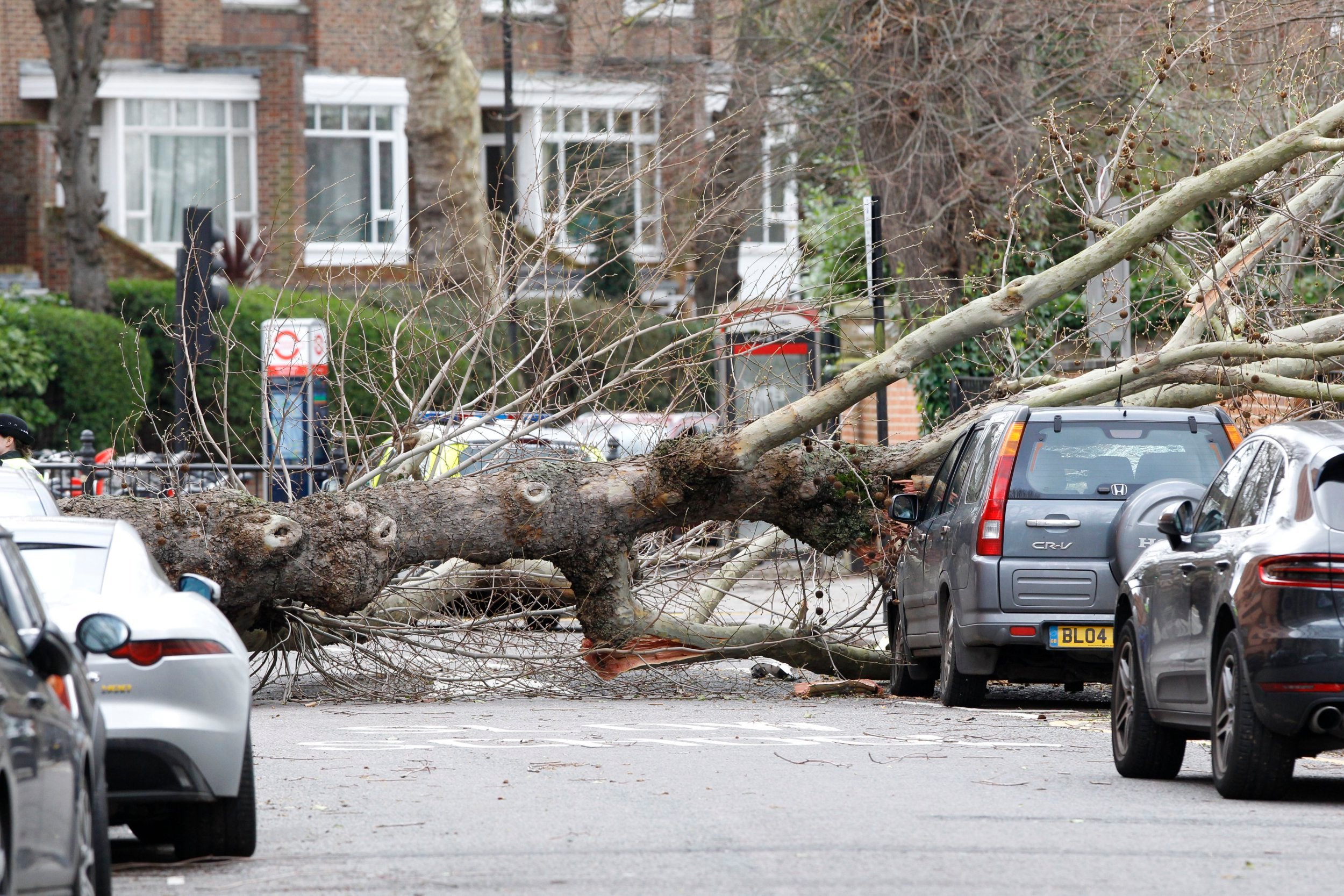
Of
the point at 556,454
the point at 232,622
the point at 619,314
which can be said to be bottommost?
the point at 232,622

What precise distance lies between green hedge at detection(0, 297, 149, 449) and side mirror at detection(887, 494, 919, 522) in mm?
20806

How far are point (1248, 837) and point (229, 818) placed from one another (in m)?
3.54

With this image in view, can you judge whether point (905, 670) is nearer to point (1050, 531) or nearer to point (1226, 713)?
point (1050, 531)

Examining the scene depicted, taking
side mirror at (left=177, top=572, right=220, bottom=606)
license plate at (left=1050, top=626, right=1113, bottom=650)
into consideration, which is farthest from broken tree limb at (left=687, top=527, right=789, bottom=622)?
side mirror at (left=177, top=572, right=220, bottom=606)

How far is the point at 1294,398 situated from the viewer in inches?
547

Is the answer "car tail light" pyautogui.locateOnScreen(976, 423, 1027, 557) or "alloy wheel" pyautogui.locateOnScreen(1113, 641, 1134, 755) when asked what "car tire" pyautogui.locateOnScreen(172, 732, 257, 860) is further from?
"car tail light" pyautogui.locateOnScreen(976, 423, 1027, 557)

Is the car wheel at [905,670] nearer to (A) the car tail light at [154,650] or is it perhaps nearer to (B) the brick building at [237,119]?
(A) the car tail light at [154,650]

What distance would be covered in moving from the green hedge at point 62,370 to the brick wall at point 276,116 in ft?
21.6

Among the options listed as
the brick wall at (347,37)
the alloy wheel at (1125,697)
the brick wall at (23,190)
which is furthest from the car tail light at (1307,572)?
the brick wall at (23,190)

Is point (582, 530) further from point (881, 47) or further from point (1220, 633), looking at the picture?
point (881, 47)

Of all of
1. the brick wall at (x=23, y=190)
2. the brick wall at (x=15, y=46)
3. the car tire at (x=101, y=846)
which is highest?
the brick wall at (x=15, y=46)

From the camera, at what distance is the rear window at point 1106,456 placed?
471 inches

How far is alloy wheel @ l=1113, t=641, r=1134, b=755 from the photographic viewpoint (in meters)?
9.18

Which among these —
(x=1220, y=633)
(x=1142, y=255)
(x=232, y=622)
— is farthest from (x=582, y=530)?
(x=1220, y=633)
